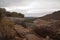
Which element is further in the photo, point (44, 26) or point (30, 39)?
point (44, 26)

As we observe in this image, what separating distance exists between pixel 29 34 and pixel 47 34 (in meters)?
2.72

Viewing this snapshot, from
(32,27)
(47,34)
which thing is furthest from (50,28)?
(32,27)

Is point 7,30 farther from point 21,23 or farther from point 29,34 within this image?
point 21,23

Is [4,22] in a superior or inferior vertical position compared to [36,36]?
superior

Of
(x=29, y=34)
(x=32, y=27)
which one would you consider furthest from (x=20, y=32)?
(x=32, y=27)

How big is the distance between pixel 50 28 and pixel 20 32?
13.8ft

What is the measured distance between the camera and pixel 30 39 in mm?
24812

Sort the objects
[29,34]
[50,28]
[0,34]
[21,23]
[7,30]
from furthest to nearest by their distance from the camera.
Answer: [21,23], [50,28], [29,34], [7,30], [0,34]

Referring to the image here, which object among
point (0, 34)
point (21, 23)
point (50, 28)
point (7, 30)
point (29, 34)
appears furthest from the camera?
point (21, 23)

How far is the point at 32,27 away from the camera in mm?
29703

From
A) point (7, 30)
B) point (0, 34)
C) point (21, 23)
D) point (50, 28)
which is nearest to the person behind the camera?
point (0, 34)

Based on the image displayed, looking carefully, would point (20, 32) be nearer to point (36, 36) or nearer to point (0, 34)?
point (36, 36)

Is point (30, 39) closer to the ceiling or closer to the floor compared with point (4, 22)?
closer to the floor

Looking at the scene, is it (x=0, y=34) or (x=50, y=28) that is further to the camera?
(x=50, y=28)
